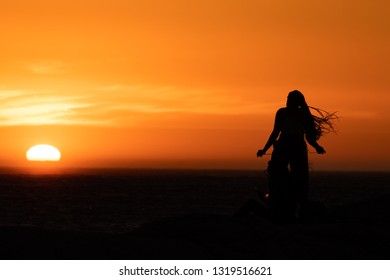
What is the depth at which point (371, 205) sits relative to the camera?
1823 cm

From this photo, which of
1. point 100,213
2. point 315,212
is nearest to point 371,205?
point 315,212

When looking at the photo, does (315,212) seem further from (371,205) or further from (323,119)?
(371,205)

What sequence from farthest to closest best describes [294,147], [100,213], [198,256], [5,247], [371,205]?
[100,213]
[371,205]
[294,147]
[198,256]
[5,247]

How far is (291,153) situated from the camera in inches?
551

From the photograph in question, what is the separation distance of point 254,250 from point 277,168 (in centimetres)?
320

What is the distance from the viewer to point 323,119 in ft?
46.5

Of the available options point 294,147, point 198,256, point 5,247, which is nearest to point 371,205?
point 294,147

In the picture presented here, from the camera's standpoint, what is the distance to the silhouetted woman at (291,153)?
45.9ft

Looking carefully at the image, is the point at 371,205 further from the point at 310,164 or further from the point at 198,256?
the point at 198,256

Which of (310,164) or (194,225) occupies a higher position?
(310,164)

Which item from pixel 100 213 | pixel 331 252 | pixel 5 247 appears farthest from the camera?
pixel 100 213

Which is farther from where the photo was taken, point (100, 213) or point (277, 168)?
point (100, 213)

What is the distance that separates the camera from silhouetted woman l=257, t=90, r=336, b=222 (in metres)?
14.0
